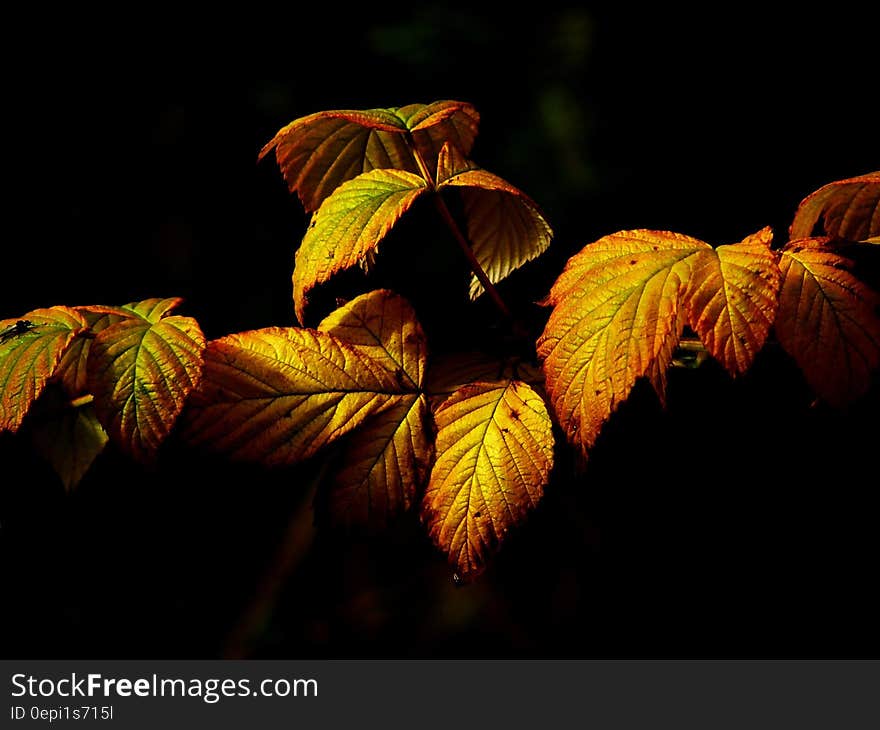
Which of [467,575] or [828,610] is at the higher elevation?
[467,575]

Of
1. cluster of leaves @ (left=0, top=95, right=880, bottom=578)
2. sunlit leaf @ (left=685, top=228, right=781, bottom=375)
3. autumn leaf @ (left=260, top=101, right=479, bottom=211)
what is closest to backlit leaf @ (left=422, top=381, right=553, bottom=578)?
cluster of leaves @ (left=0, top=95, right=880, bottom=578)

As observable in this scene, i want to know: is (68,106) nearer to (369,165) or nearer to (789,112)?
(369,165)

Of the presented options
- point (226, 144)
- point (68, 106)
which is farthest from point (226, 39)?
point (68, 106)

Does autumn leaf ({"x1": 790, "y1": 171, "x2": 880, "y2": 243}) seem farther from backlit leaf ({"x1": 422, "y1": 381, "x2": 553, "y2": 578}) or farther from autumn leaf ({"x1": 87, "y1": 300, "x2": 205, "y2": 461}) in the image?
autumn leaf ({"x1": 87, "y1": 300, "x2": 205, "y2": 461})

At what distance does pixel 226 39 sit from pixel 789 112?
1013mm

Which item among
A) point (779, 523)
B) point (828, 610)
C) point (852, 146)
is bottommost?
point (828, 610)

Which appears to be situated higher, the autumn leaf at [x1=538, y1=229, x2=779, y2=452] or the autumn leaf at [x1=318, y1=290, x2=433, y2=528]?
the autumn leaf at [x1=538, y1=229, x2=779, y2=452]

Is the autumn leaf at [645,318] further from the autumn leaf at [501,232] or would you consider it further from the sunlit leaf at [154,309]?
the sunlit leaf at [154,309]

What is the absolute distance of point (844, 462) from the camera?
0.65m

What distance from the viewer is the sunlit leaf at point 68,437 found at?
0.56 m

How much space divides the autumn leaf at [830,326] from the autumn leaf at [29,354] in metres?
0.49

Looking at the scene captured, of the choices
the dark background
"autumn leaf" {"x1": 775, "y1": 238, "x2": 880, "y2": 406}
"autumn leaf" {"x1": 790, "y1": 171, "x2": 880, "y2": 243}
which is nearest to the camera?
"autumn leaf" {"x1": 775, "y1": 238, "x2": 880, "y2": 406}

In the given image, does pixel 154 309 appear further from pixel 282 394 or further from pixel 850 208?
pixel 850 208

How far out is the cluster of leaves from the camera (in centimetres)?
44
